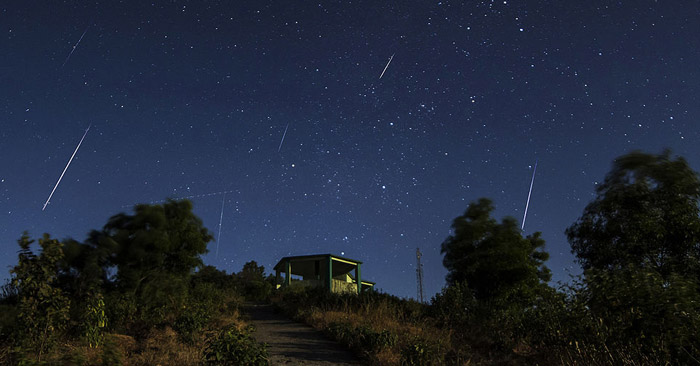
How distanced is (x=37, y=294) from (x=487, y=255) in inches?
672

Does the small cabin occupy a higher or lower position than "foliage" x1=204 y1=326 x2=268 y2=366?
higher

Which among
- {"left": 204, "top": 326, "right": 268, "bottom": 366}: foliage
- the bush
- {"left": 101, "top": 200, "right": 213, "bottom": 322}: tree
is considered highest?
{"left": 101, "top": 200, "right": 213, "bottom": 322}: tree

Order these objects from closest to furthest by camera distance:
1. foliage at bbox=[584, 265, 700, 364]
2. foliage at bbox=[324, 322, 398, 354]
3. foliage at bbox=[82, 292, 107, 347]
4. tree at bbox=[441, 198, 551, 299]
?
foliage at bbox=[584, 265, 700, 364] < foliage at bbox=[82, 292, 107, 347] < foliage at bbox=[324, 322, 398, 354] < tree at bbox=[441, 198, 551, 299]

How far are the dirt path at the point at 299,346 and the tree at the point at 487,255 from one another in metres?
9.66

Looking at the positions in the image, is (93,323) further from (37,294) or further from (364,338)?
(364,338)

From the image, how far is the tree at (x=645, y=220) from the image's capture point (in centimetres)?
1524

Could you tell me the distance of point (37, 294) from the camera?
6.95m

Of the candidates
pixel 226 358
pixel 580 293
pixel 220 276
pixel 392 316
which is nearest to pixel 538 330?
pixel 580 293

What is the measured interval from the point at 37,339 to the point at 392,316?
8195 mm

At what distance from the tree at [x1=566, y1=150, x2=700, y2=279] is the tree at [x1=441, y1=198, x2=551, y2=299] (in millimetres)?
2679

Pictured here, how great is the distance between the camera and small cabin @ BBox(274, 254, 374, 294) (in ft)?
90.6

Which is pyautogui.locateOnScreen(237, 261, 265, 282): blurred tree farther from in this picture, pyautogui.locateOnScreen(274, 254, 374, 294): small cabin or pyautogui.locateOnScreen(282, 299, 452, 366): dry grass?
pyautogui.locateOnScreen(282, 299, 452, 366): dry grass

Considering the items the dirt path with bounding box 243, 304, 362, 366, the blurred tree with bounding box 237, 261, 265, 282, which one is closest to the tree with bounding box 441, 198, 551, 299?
the dirt path with bounding box 243, 304, 362, 366

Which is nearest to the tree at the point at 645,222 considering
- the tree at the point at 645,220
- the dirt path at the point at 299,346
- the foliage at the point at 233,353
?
the tree at the point at 645,220
